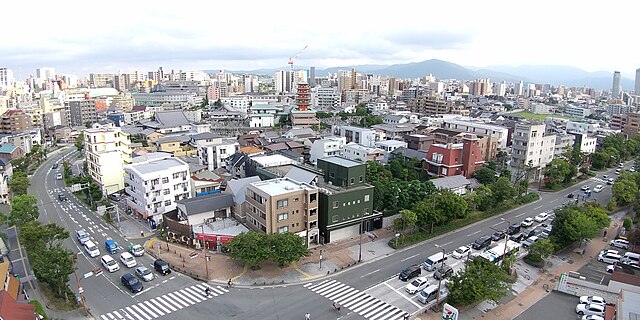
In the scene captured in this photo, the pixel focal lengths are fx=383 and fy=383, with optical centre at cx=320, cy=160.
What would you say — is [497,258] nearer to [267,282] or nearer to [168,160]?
[267,282]

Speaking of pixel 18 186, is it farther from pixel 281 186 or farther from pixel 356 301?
pixel 356 301

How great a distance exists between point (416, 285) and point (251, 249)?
39.9 ft

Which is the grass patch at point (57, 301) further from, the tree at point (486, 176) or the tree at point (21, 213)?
the tree at point (486, 176)

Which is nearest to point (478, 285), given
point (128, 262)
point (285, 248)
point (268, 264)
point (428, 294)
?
point (428, 294)

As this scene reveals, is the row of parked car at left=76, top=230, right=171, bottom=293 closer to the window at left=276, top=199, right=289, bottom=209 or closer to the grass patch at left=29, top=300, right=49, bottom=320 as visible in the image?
the grass patch at left=29, top=300, right=49, bottom=320

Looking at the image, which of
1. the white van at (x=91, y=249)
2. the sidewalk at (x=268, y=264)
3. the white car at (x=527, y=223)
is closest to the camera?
the sidewalk at (x=268, y=264)

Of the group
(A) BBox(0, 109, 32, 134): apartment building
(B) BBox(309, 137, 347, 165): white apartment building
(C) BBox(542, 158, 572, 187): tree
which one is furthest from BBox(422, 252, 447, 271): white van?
(A) BBox(0, 109, 32, 134): apartment building

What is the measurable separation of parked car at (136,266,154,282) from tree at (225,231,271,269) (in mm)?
6111

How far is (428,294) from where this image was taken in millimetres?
25781

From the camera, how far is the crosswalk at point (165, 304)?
24.3m

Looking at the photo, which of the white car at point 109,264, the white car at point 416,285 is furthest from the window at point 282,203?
the white car at point 109,264

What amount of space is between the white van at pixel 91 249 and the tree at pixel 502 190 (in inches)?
1545

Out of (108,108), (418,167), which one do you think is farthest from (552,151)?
(108,108)

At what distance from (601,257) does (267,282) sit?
28237mm
